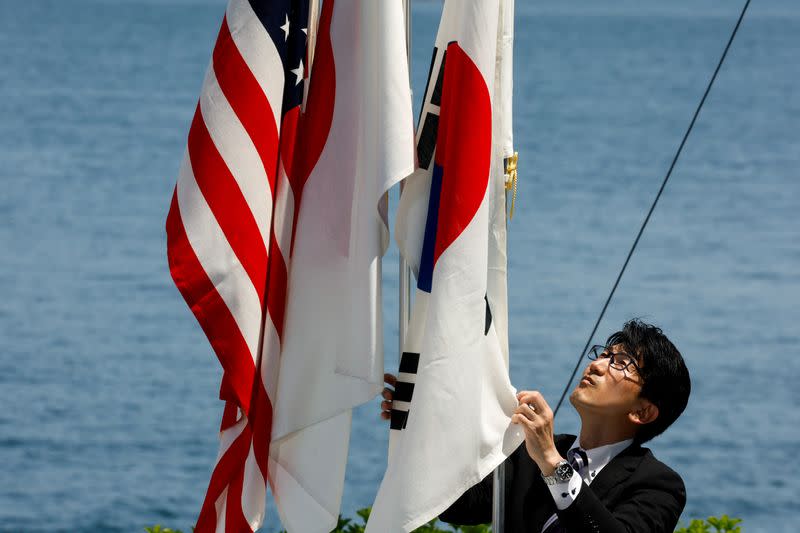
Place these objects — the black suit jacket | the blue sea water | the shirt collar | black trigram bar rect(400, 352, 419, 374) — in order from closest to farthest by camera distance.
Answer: the black suit jacket → black trigram bar rect(400, 352, 419, 374) → the shirt collar → the blue sea water

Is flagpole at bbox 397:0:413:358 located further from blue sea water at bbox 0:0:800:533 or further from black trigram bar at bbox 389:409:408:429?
blue sea water at bbox 0:0:800:533

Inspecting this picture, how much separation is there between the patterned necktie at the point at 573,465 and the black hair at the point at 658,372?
118 mm

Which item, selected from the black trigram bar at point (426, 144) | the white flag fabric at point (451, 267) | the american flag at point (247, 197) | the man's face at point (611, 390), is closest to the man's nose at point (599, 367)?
the man's face at point (611, 390)

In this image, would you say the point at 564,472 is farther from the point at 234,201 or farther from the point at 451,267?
the point at 234,201

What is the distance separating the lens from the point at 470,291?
9.16ft

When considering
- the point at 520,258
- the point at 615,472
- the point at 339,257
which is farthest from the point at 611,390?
the point at 520,258

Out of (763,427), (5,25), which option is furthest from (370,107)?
(5,25)

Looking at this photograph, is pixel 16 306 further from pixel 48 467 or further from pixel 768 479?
pixel 768 479

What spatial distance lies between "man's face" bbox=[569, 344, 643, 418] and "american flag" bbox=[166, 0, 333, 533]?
64cm

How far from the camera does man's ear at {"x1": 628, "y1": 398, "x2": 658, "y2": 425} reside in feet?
9.78

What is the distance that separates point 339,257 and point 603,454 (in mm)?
681

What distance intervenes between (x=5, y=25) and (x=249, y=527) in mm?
28031

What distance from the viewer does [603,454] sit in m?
3.00

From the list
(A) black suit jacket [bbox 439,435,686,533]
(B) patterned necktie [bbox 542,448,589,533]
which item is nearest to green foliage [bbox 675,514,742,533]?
(A) black suit jacket [bbox 439,435,686,533]
